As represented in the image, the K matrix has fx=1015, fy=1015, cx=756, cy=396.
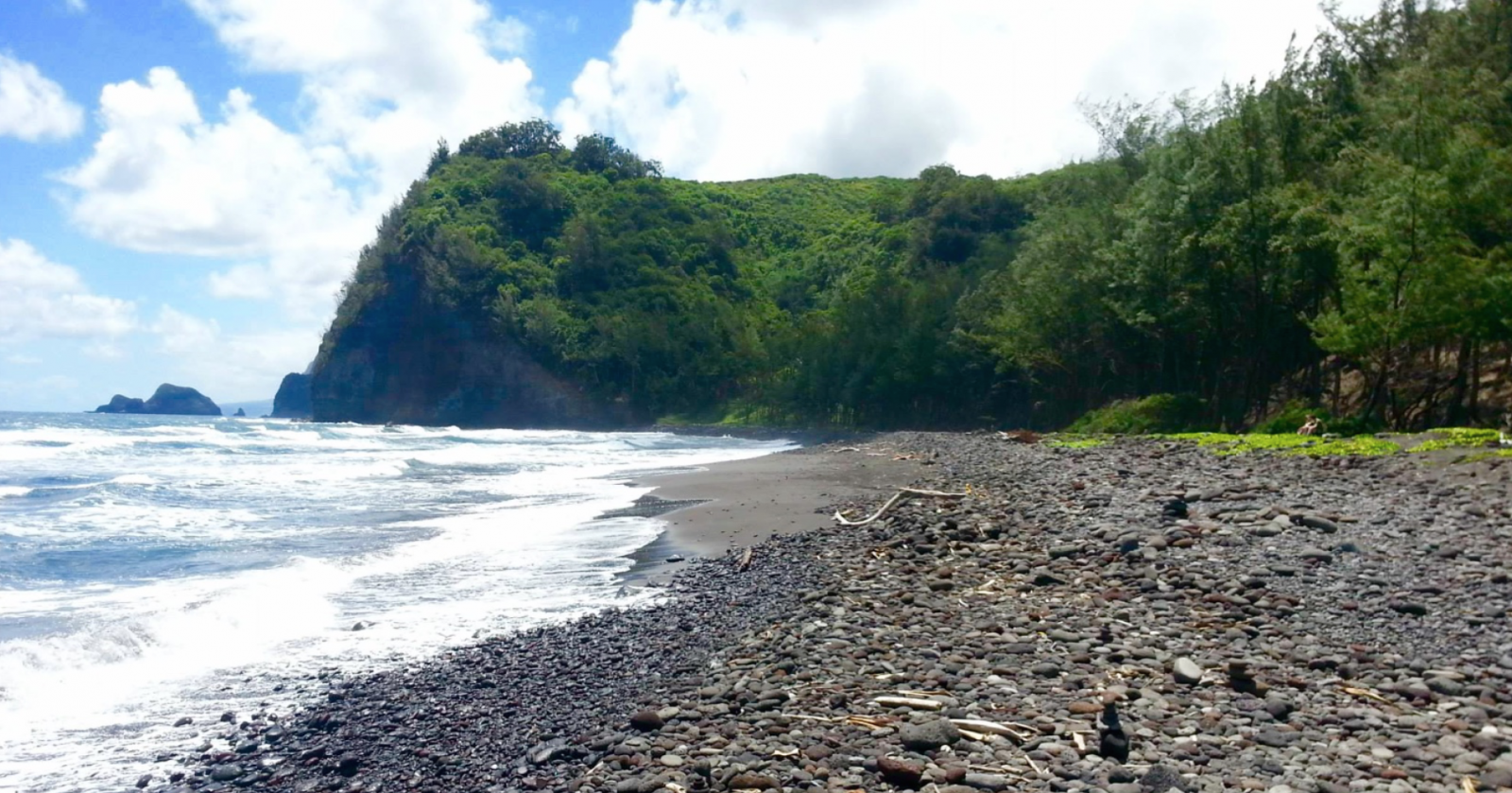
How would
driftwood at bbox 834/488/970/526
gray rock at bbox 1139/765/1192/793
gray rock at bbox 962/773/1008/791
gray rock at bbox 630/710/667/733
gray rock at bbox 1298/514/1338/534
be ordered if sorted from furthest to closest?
1. driftwood at bbox 834/488/970/526
2. gray rock at bbox 1298/514/1338/534
3. gray rock at bbox 630/710/667/733
4. gray rock at bbox 962/773/1008/791
5. gray rock at bbox 1139/765/1192/793

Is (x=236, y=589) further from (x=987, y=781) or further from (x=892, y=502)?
(x=987, y=781)

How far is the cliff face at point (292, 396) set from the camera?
162 m

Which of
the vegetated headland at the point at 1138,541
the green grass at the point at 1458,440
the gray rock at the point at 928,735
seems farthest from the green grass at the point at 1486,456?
the gray rock at the point at 928,735

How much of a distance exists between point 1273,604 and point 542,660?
5.81 meters

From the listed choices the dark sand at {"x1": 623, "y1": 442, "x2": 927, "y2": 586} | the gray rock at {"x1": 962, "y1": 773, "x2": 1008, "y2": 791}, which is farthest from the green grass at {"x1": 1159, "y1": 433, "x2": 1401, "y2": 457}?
the gray rock at {"x1": 962, "y1": 773, "x2": 1008, "y2": 791}

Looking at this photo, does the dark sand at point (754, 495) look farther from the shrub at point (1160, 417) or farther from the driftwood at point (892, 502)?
the shrub at point (1160, 417)

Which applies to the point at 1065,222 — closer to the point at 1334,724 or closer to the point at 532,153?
the point at 1334,724

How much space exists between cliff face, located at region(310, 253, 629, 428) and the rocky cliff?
93308mm

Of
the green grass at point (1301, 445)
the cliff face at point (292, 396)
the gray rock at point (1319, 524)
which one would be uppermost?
the cliff face at point (292, 396)

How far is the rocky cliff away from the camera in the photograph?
593 feet

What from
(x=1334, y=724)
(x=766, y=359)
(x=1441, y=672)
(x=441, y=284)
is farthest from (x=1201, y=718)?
(x=441, y=284)

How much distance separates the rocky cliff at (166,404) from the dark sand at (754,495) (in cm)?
18049

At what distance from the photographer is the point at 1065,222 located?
3944 cm

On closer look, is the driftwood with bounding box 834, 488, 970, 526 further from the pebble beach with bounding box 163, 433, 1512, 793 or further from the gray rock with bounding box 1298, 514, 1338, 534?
the gray rock with bounding box 1298, 514, 1338, 534
